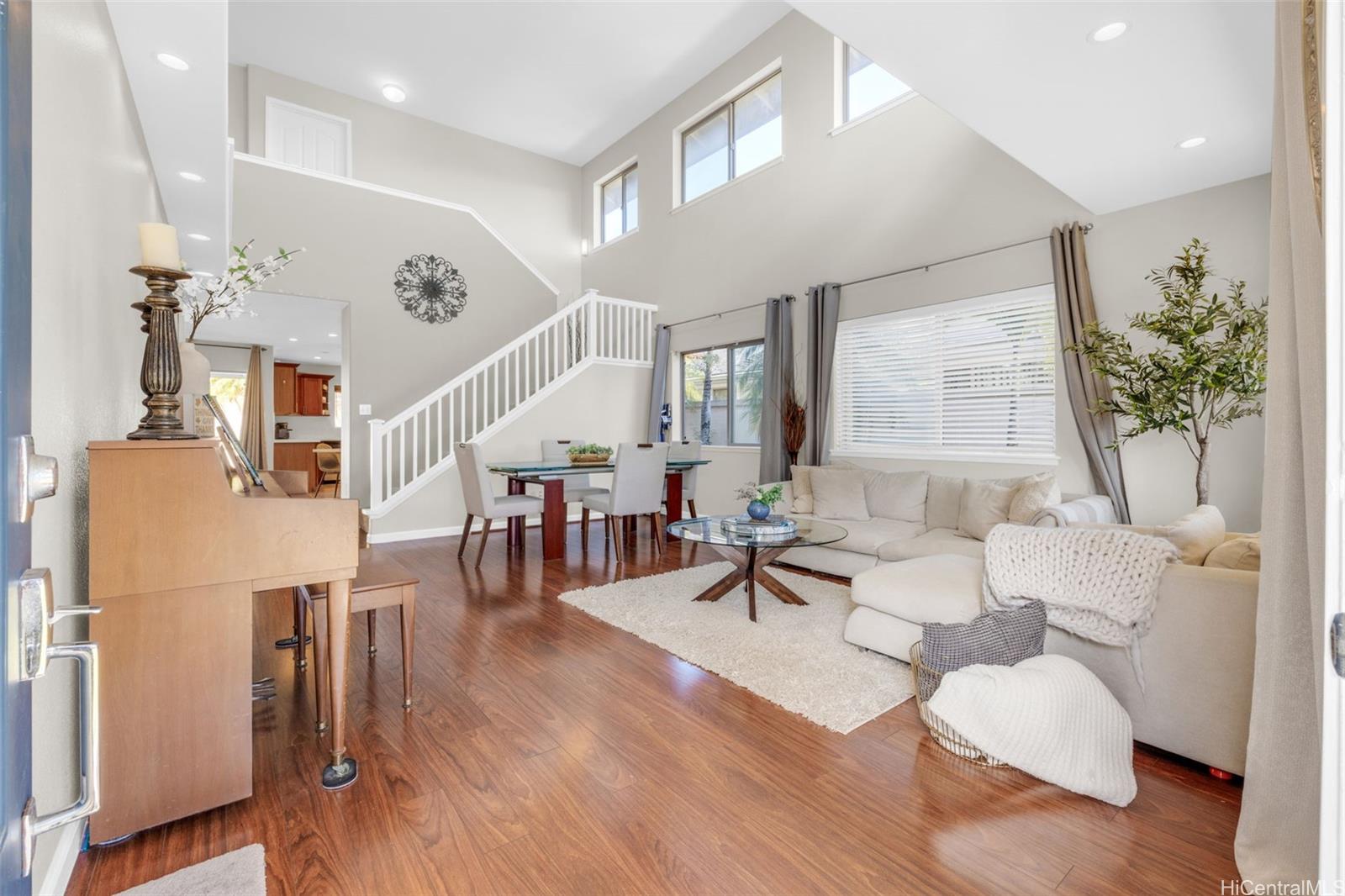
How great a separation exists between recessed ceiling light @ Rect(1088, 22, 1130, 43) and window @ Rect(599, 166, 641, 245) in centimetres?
635

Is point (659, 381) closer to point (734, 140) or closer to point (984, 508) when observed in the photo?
point (734, 140)

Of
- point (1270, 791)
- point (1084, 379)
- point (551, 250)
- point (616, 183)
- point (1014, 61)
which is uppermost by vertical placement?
point (616, 183)

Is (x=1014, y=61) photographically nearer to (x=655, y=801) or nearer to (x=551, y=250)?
(x=655, y=801)

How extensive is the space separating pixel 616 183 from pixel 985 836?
890 centimetres

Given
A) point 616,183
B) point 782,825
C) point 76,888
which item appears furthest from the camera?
point 616,183

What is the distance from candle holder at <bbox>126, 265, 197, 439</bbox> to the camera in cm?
162

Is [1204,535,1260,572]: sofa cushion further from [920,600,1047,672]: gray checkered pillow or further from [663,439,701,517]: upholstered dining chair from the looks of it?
[663,439,701,517]: upholstered dining chair

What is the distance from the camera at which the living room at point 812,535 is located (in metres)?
1.38

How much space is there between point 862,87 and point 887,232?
1.46 meters

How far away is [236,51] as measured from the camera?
21.9ft

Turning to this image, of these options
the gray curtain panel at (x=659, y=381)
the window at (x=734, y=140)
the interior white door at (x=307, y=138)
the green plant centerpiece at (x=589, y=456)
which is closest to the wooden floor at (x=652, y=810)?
the green plant centerpiece at (x=589, y=456)

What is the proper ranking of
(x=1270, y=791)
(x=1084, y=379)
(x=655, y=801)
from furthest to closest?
(x=1084, y=379)
(x=655, y=801)
(x=1270, y=791)

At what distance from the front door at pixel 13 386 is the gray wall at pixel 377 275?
6.00m

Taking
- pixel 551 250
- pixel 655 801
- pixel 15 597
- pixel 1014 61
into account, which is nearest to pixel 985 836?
pixel 655 801
